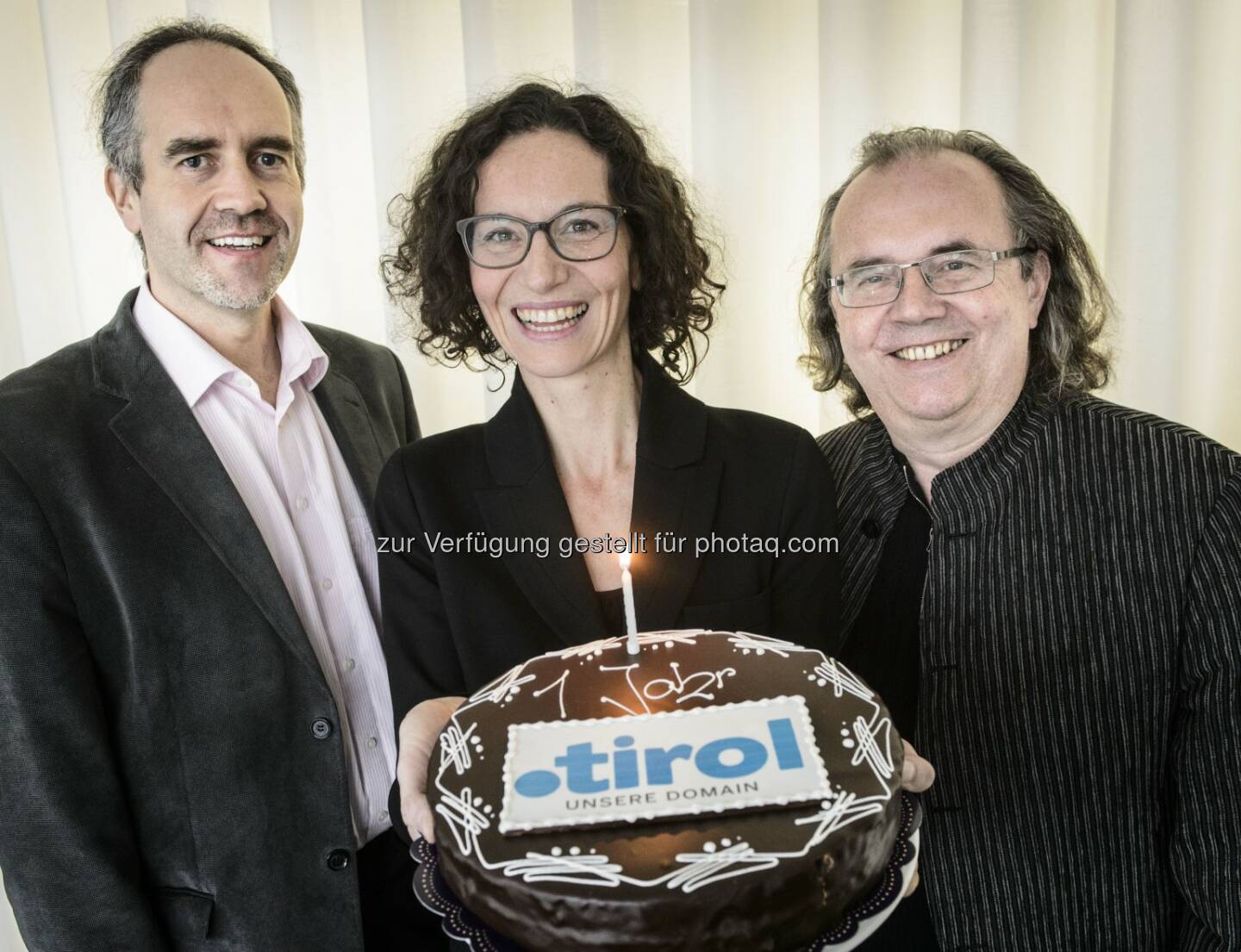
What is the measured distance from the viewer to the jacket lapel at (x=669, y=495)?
1.69 meters

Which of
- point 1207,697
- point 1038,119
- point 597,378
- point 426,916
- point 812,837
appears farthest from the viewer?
point 1038,119

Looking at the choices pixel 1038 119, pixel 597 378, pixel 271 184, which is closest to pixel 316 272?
pixel 271 184

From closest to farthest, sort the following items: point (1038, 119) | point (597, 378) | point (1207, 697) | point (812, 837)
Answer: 1. point (812, 837)
2. point (1207, 697)
3. point (597, 378)
4. point (1038, 119)

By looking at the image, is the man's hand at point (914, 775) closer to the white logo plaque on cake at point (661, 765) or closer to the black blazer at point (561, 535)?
the white logo plaque on cake at point (661, 765)

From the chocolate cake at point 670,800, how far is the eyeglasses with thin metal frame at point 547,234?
80 centimetres

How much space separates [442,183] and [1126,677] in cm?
157

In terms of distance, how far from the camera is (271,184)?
6.73 ft

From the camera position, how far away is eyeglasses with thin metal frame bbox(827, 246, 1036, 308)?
1.88 metres

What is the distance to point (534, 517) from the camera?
1764 mm

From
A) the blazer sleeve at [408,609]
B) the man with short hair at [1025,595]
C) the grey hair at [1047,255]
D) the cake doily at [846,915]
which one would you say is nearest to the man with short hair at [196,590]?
the blazer sleeve at [408,609]

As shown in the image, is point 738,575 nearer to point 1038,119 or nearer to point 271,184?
point 271,184

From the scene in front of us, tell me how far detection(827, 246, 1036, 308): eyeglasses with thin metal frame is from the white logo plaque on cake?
3.21 feet

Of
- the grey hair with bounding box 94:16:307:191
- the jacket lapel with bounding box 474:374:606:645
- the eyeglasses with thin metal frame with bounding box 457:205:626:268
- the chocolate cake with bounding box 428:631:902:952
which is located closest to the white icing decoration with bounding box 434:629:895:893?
the chocolate cake with bounding box 428:631:902:952

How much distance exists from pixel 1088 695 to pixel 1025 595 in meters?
0.21
